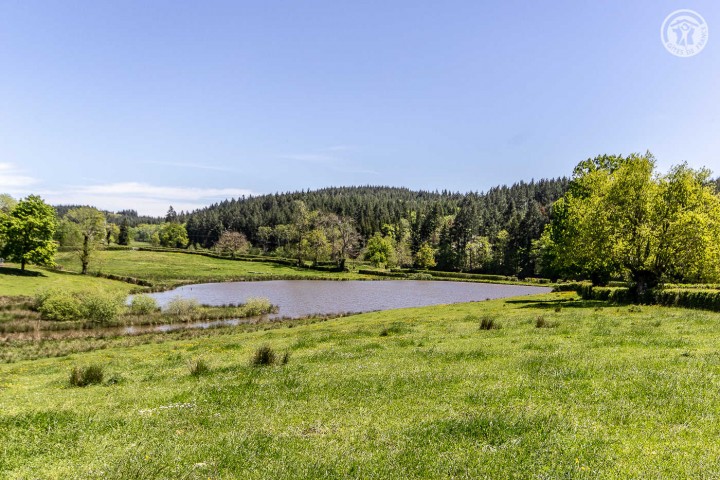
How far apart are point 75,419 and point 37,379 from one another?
1425 cm

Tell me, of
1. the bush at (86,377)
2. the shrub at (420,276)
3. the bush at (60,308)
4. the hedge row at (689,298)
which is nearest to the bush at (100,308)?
the bush at (60,308)

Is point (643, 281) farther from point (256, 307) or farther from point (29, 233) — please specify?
point (29, 233)

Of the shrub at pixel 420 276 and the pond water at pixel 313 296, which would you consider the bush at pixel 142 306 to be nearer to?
the pond water at pixel 313 296

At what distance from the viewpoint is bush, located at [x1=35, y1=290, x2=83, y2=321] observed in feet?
172

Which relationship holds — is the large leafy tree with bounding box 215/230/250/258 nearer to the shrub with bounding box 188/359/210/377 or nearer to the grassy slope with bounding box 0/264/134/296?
the grassy slope with bounding box 0/264/134/296

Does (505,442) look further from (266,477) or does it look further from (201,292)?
(201,292)

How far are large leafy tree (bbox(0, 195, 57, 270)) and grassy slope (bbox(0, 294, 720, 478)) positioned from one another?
252ft

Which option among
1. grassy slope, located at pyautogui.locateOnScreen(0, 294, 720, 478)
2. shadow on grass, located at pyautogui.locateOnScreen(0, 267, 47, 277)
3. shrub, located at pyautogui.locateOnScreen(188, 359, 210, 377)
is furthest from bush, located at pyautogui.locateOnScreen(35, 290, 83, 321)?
shrub, located at pyautogui.locateOnScreen(188, 359, 210, 377)

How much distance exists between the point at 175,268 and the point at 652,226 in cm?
12881

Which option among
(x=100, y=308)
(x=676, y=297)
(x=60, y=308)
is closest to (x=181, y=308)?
(x=100, y=308)

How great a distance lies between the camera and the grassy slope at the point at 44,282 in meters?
66.1

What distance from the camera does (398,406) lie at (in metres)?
11.9

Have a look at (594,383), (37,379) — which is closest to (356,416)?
(594,383)

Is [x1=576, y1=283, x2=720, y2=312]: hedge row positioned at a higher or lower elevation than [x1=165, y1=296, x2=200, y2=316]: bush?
higher
